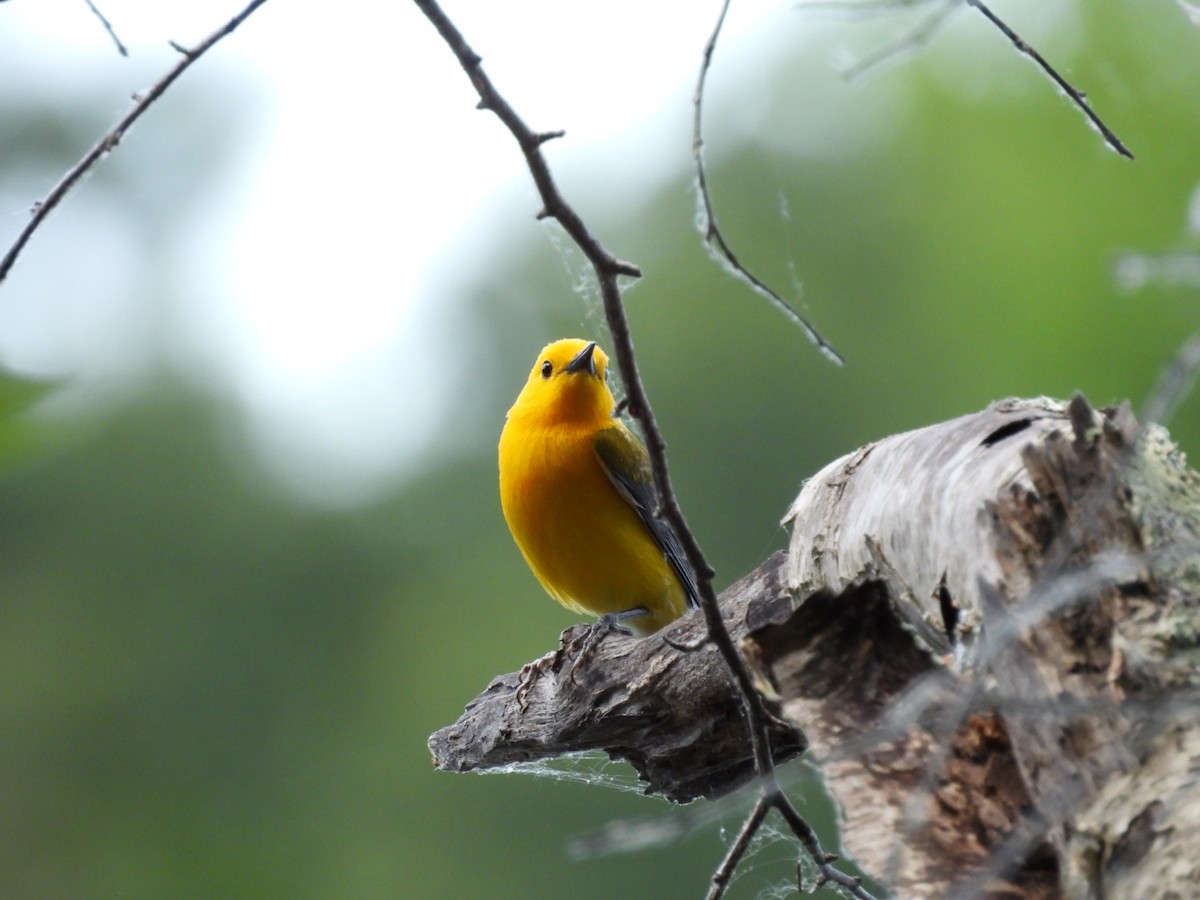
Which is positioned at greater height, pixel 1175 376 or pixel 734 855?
pixel 1175 376

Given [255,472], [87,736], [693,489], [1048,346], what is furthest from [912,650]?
[255,472]

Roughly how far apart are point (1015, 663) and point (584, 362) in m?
3.28

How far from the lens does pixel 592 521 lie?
15.5 ft

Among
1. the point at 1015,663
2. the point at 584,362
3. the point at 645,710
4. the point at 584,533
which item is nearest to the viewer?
the point at 1015,663

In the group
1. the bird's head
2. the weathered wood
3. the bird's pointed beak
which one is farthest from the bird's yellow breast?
the weathered wood

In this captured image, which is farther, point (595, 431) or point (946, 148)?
point (946, 148)

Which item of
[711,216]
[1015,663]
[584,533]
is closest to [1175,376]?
[1015,663]

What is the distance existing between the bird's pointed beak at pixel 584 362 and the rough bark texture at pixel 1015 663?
238cm

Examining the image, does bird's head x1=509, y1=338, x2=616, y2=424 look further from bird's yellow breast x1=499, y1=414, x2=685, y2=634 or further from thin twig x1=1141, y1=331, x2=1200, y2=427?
thin twig x1=1141, y1=331, x2=1200, y2=427

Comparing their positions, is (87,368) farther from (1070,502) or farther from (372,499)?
(372,499)

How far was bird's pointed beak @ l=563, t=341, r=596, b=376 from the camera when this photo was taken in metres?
5.00

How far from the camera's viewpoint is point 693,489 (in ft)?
38.8

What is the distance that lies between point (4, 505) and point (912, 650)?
14.9 metres

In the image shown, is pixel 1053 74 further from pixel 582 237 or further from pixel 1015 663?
pixel 1015 663
